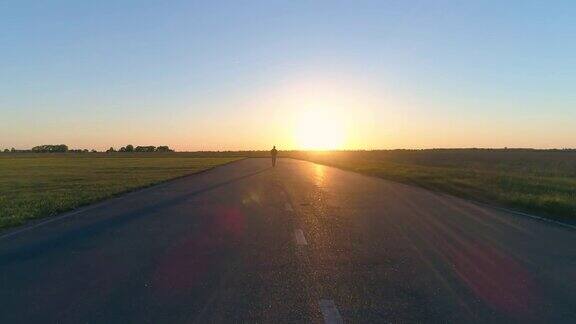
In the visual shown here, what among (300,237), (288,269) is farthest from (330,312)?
(300,237)

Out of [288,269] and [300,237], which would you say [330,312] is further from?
[300,237]

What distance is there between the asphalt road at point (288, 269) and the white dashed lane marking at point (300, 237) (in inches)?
1.5

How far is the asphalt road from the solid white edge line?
2 cm

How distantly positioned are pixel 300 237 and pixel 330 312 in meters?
5.13

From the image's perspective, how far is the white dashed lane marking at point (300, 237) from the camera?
10.4 metres

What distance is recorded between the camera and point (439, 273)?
309 inches

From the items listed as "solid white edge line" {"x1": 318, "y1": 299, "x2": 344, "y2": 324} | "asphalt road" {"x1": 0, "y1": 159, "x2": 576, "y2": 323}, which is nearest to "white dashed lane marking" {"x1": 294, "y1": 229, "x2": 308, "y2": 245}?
"asphalt road" {"x1": 0, "y1": 159, "x2": 576, "y2": 323}

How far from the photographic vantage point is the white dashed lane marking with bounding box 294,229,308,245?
10.4 metres

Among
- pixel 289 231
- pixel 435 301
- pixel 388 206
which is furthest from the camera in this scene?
pixel 388 206

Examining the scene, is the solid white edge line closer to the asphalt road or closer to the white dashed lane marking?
the asphalt road

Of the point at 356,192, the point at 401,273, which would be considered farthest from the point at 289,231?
the point at 356,192

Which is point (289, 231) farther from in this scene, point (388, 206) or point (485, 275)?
point (388, 206)

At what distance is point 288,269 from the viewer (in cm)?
797

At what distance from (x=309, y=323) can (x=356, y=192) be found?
17.8m
